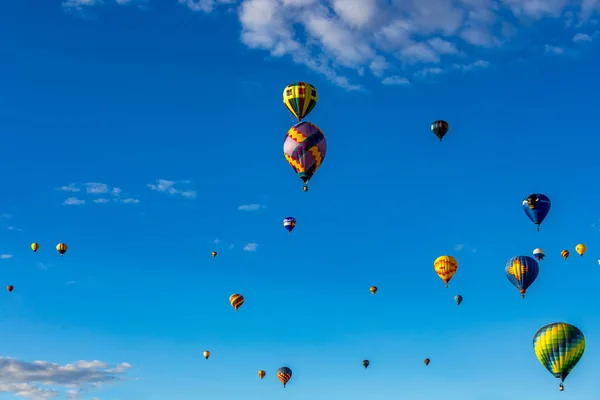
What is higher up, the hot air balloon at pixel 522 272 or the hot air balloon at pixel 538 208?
the hot air balloon at pixel 538 208

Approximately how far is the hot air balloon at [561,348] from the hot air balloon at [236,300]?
48547 mm

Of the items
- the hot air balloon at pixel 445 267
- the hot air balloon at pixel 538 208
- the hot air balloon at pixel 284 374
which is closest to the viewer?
the hot air balloon at pixel 538 208

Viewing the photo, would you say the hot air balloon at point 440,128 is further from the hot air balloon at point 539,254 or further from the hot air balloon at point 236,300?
the hot air balloon at point 236,300

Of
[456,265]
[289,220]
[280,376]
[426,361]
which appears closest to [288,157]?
[289,220]

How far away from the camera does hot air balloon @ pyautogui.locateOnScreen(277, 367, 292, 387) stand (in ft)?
372

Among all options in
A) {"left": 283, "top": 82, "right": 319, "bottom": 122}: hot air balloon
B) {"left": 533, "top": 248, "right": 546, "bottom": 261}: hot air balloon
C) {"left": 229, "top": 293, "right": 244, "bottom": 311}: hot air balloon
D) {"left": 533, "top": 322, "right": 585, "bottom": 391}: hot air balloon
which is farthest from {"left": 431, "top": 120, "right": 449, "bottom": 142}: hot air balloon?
{"left": 229, "top": 293, "right": 244, "bottom": 311}: hot air balloon

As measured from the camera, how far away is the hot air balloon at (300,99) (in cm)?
7000

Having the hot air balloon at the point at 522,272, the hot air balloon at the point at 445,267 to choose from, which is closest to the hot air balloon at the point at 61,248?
the hot air balloon at the point at 445,267

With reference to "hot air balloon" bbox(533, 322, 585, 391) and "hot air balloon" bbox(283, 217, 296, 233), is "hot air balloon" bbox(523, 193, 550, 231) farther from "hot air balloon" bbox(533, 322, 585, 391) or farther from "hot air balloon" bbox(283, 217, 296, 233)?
"hot air balloon" bbox(283, 217, 296, 233)

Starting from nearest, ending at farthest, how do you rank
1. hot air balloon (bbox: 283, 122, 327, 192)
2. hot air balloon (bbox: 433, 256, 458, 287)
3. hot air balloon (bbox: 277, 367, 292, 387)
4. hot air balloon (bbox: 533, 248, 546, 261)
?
hot air balloon (bbox: 283, 122, 327, 192)
hot air balloon (bbox: 433, 256, 458, 287)
hot air balloon (bbox: 533, 248, 546, 261)
hot air balloon (bbox: 277, 367, 292, 387)

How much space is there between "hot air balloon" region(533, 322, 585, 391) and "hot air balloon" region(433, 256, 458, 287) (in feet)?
76.2

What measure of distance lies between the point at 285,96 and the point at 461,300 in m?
48.2

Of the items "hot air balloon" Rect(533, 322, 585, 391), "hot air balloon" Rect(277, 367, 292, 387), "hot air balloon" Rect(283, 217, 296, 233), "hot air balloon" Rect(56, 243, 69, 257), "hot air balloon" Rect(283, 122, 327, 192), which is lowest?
"hot air balloon" Rect(533, 322, 585, 391)

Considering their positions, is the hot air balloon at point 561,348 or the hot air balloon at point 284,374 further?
the hot air balloon at point 284,374
